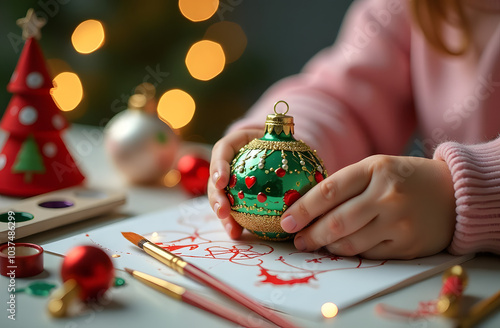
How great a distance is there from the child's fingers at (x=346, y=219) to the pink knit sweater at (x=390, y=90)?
0.21 m

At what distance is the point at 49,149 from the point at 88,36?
2.88ft

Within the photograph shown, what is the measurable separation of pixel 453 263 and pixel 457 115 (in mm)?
390

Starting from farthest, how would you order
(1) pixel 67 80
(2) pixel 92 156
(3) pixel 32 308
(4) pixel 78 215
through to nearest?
(1) pixel 67 80 < (2) pixel 92 156 < (4) pixel 78 215 < (3) pixel 32 308

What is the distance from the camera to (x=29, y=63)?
0.70 m

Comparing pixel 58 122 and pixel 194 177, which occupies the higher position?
pixel 58 122

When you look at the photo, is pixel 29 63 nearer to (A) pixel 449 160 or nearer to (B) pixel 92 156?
(B) pixel 92 156

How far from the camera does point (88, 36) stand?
1496mm

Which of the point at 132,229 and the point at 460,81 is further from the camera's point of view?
the point at 460,81

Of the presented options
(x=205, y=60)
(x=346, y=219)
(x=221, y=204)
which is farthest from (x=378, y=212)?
(x=205, y=60)

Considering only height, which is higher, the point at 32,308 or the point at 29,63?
the point at 29,63

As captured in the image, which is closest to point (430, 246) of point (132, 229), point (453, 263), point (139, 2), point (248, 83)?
point (453, 263)

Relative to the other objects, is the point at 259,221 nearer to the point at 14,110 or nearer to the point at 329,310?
the point at 329,310
